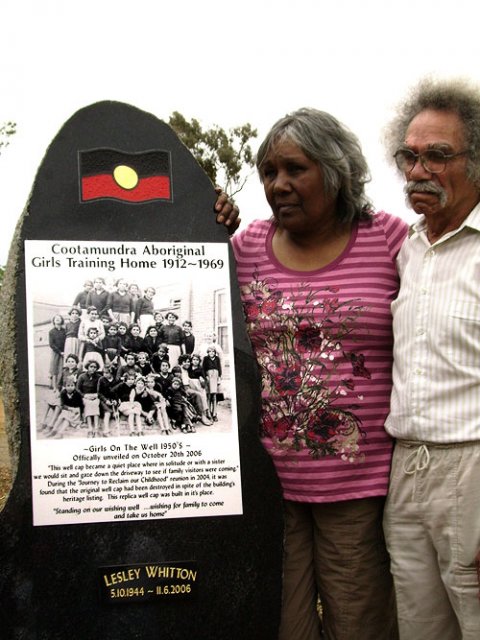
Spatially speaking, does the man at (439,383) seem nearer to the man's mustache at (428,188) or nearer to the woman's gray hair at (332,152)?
the man's mustache at (428,188)

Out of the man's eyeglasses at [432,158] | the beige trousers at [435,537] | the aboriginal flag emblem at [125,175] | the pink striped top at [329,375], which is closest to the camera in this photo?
the beige trousers at [435,537]

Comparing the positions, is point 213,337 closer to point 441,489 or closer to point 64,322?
point 64,322

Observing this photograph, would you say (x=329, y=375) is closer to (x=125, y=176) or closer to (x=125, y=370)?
(x=125, y=370)

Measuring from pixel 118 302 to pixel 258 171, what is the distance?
636 millimetres

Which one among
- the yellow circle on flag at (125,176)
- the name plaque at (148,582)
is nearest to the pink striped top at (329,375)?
the name plaque at (148,582)

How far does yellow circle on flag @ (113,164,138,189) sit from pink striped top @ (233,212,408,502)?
570 mm

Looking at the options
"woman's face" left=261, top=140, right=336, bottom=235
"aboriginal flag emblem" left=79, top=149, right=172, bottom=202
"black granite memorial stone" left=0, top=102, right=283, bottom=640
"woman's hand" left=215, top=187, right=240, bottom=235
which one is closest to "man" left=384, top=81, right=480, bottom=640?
"woman's face" left=261, top=140, right=336, bottom=235

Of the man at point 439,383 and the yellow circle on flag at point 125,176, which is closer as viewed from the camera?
the man at point 439,383

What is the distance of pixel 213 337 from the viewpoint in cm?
263

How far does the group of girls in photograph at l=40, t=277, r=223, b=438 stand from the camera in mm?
2512

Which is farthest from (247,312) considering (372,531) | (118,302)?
(372,531)

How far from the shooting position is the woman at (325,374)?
2.55 m

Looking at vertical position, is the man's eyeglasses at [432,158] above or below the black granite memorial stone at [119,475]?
above

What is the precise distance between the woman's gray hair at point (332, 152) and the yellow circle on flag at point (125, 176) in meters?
0.41
